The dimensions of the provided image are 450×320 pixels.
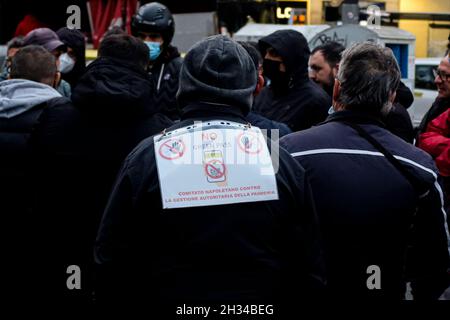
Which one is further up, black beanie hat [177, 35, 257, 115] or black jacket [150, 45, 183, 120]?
black beanie hat [177, 35, 257, 115]

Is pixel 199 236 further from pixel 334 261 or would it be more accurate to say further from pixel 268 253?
pixel 334 261

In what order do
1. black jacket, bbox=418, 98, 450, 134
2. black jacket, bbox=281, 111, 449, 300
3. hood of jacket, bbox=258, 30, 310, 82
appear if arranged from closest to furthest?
black jacket, bbox=281, 111, 449, 300, black jacket, bbox=418, 98, 450, 134, hood of jacket, bbox=258, 30, 310, 82

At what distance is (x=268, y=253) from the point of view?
2.75m

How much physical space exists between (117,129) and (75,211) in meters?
0.44

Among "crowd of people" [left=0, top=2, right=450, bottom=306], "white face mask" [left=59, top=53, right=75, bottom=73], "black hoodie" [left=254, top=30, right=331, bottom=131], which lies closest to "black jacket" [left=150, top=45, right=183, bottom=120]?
"black hoodie" [left=254, top=30, right=331, bottom=131]

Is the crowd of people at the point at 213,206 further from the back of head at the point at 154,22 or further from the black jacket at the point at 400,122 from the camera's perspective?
the back of head at the point at 154,22

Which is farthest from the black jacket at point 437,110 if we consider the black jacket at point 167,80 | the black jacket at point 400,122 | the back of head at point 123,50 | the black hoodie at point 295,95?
the back of head at point 123,50

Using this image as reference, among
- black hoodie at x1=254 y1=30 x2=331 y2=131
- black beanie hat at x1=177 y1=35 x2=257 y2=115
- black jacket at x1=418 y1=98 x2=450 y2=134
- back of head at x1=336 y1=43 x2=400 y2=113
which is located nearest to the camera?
black beanie hat at x1=177 y1=35 x2=257 y2=115

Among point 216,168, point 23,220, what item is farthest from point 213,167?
point 23,220

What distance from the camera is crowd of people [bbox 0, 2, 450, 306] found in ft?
8.93

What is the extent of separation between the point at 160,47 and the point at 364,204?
3255 millimetres

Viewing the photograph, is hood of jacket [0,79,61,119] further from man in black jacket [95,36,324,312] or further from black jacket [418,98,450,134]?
black jacket [418,98,450,134]

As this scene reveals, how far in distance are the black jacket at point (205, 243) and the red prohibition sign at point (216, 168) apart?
0.35 feet

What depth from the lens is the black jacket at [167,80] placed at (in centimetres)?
596
